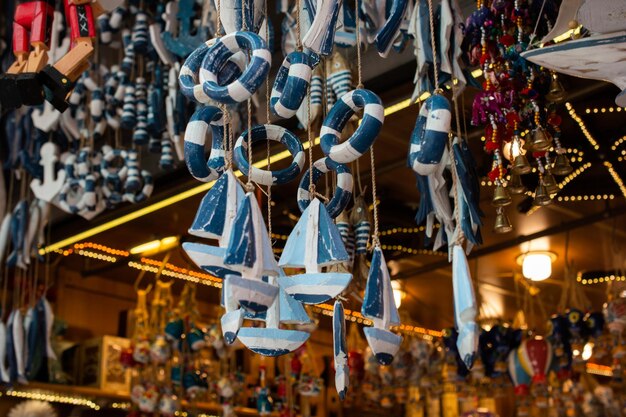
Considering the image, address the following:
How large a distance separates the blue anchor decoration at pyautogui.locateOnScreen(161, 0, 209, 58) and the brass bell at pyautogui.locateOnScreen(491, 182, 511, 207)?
1579 mm

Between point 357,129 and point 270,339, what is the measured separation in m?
0.45

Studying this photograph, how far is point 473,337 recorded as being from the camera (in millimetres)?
1751

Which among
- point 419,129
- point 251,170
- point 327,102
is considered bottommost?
point 251,170

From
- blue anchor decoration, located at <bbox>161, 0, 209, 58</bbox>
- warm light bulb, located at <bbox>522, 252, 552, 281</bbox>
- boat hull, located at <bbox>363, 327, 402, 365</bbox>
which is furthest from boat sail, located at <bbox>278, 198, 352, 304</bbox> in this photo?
warm light bulb, located at <bbox>522, 252, 552, 281</bbox>

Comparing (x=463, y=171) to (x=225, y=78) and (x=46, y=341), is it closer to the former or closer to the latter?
(x=225, y=78)

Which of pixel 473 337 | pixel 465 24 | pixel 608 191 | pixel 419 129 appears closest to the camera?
pixel 473 337

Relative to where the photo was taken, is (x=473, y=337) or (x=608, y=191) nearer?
(x=473, y=337)

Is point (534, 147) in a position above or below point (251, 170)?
above

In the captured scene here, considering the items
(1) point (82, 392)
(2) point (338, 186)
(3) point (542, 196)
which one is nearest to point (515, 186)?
(3) point (542, 196)

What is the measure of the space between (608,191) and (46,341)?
2.77 meters

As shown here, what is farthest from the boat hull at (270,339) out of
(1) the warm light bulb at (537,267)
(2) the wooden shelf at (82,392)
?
(1) the warm light bulb at (537,267)

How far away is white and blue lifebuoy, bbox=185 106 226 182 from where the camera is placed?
1.97 meters

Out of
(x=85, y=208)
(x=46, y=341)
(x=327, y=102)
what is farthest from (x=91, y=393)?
(x=327, y=102)

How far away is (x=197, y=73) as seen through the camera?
6.49ft
